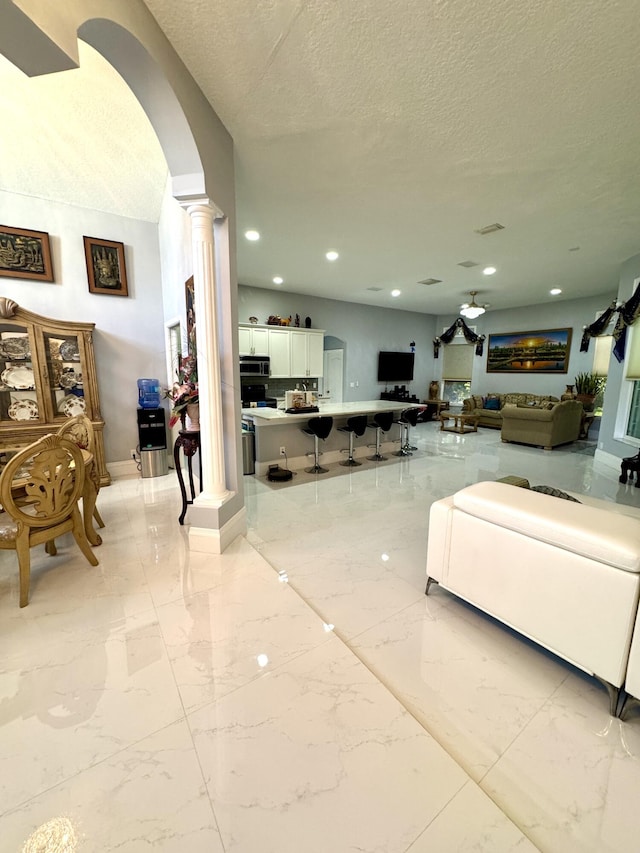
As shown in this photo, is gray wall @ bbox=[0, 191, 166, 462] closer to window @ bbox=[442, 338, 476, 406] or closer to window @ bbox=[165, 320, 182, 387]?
window @ bbox=[165, 320, 182, 387]

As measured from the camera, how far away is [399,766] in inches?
47.0

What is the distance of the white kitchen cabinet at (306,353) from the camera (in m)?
7.08

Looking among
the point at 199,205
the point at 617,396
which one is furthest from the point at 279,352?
the point at 617,396

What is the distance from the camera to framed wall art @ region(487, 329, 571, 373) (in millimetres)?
7863

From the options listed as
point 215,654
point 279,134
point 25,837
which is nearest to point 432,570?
point 215,654

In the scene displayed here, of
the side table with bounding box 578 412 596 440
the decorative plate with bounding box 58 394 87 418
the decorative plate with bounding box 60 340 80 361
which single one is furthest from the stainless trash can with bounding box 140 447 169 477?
the side table with bounding box 578 412 596 440

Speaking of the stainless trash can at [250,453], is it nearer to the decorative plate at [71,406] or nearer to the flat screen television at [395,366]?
the decorative plate at [71,406]

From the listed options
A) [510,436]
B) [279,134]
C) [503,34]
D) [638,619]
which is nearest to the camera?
[638,619]

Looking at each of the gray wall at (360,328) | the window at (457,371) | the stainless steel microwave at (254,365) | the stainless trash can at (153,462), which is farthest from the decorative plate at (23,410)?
the window at (457,371)

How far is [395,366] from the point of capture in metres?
9.16

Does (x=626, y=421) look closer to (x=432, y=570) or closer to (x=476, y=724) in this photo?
(x=432, y=570)

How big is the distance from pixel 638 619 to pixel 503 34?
2.69m

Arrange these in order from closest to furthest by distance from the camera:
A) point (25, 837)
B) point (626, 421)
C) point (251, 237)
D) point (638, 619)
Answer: point (25, 837) < point (638, 619) < point (251, 237) < point (626, 421)

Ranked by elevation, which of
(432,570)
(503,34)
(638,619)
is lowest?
(432,570)
